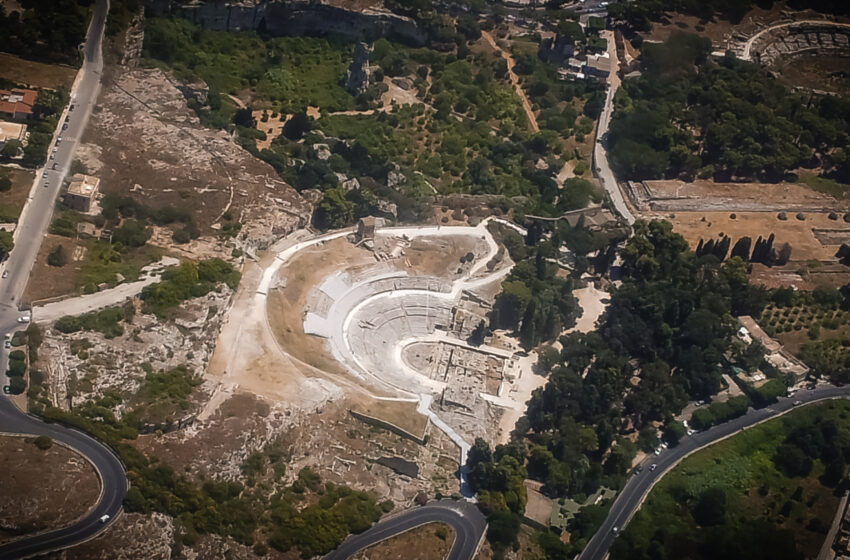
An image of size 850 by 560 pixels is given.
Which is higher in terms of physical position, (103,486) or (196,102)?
(196,102)

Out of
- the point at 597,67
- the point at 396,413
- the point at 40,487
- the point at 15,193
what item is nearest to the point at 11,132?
the point at 15,193

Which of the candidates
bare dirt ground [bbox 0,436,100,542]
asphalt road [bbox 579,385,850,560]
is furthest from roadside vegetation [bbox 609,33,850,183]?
bare dirt ground [bbox 0,436,100,542]

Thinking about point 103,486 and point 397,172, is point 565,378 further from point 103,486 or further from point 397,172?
point 103,486

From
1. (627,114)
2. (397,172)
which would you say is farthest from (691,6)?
(397,172)

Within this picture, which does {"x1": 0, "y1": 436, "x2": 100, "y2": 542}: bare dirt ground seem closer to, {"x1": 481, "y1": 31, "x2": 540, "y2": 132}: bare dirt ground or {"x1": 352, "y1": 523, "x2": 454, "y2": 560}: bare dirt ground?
{"x1": 352, "y1": 523, "x2": 454, "y2": 560}: bare dirt ground

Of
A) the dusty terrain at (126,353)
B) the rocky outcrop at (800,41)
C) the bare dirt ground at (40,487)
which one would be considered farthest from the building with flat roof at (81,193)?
the rocky outcrop at (800,41)

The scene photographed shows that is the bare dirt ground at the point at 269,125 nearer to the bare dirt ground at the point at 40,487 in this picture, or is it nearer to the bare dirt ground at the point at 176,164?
→ the bare dirt ground at the point at 176,164
